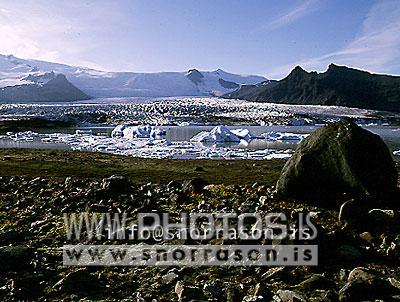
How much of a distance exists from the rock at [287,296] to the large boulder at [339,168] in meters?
3.08

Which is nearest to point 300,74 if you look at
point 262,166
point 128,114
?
point 128,114

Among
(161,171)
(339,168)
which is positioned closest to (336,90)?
(161,171)

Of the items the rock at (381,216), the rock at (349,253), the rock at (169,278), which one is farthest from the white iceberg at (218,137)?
the rock at (169,278)

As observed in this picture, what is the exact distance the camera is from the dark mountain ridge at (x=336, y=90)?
14175cm

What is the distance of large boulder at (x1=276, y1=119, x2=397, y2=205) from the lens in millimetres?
6770

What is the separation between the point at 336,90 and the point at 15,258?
495 ft

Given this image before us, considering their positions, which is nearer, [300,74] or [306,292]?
[306,292]

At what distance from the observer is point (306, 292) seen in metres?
4.17

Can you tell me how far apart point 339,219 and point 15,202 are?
6.49m

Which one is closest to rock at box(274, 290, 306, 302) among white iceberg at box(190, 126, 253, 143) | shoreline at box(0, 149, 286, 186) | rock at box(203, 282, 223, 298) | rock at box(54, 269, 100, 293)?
rock at box(203, 282, 223, 298)

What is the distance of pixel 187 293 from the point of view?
13.8 feet

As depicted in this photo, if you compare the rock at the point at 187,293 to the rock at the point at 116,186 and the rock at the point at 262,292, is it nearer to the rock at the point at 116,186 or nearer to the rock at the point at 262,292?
the rock at the point at 262,292

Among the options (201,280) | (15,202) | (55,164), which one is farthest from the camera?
(55,164)

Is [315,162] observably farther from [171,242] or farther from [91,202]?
[91,202]
